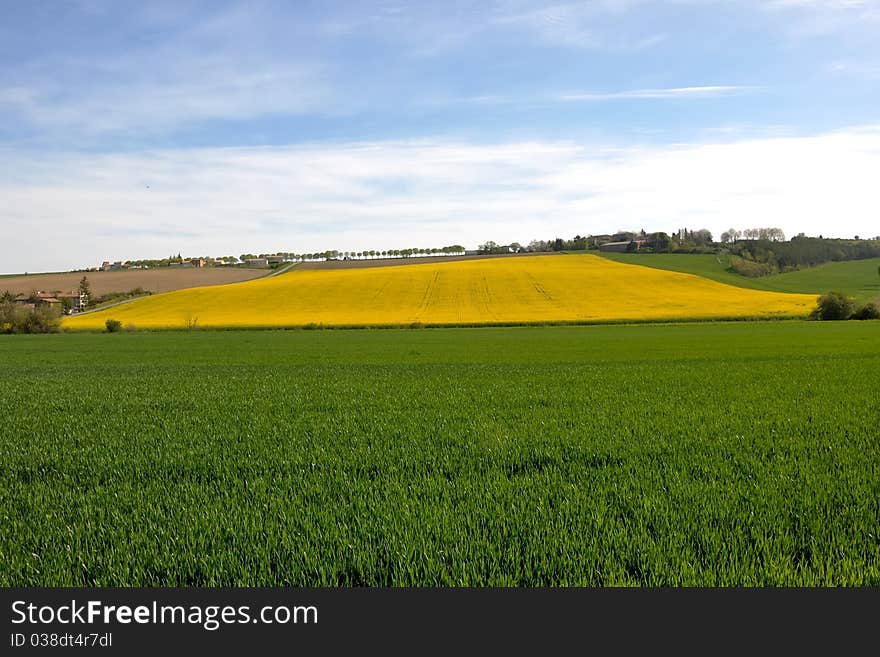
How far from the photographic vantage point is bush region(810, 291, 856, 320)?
54.6 m

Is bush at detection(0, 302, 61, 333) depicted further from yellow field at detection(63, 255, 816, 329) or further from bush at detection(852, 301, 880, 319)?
bush at detection(852, 301, 880, 319)

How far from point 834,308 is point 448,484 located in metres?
59.7

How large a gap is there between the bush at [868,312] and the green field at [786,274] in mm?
21101

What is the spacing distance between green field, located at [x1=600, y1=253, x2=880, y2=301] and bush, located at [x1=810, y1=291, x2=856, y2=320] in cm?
2315

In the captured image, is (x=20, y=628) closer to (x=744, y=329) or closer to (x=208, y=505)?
(x=208, y=505)

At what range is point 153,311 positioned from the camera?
70.3m

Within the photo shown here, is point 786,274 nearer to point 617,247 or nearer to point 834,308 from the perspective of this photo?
point 617,247

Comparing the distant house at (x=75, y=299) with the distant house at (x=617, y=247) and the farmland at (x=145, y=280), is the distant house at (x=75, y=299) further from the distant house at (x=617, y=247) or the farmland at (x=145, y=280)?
the distant house at (x=617, y=247)

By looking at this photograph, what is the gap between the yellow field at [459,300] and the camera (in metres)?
57.9

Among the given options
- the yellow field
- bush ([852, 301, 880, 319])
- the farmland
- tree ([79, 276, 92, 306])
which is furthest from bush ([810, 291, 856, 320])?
tree ([79, 276, 92, 306])

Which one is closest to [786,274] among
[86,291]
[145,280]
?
[145,280]

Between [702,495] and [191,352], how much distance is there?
1315 inches

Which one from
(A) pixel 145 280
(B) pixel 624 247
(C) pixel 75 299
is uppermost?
(B) pixel 624 247

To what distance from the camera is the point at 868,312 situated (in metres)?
55.5
